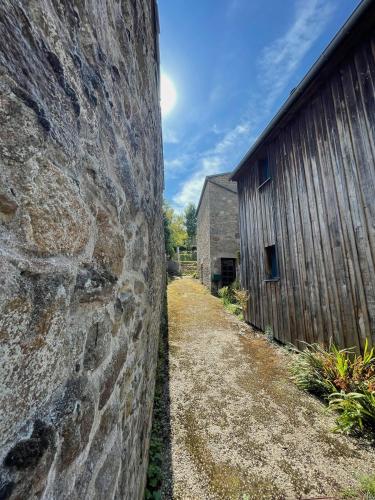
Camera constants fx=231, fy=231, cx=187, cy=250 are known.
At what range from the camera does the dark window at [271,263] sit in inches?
229

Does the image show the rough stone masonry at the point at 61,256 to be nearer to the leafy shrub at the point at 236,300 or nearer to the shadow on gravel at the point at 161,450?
the shadow on gravel at the point at 161,450

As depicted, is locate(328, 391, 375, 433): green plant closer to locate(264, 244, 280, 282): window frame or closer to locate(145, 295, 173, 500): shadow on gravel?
locate(145, 295, 173, 500): shadow on gravel

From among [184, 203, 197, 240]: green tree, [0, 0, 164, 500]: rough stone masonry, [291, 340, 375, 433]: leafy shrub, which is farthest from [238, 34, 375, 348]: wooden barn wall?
[184, 203, 197, 240]: green tree

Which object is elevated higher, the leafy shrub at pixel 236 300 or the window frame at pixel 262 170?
the window frame at pixel 262 170

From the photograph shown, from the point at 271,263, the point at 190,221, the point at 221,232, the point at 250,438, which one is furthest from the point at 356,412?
the point at 190,221

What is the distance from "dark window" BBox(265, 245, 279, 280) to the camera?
5808mm

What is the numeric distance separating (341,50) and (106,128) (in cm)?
432

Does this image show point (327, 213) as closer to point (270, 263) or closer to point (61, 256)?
point (270, 263)

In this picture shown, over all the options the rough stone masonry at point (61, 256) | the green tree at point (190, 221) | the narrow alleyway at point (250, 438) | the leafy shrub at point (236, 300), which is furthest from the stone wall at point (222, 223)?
the green tree at point (190, 221)

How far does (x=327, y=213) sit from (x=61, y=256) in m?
4.24

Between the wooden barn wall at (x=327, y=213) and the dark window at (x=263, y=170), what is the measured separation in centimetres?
50

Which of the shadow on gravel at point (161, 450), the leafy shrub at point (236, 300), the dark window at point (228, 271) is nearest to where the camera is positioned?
the shadow on gravel at point (161, 450)

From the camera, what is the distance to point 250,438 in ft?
8.34

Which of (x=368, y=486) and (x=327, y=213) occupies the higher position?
(x=327, y=213)
